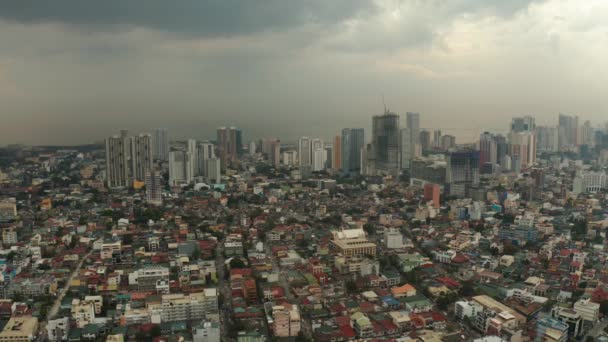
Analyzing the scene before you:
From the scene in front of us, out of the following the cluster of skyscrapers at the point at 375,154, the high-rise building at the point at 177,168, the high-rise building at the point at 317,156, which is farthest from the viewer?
the high-rise building at the point at 317,156

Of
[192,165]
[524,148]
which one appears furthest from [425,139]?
[192,165]

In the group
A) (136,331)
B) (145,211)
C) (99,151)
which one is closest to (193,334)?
(136,331)

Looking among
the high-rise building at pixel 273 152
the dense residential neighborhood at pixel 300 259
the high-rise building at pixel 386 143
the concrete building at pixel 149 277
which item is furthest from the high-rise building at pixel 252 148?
the concrete building at pixel 149 277

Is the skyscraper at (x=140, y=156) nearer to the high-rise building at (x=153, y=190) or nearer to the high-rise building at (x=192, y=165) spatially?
the high-rise building at (x=192, y=165)

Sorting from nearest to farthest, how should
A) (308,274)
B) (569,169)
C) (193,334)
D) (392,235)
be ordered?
1. (193,334)
2. (308,274)
3. (392,235)
4. (569,169)

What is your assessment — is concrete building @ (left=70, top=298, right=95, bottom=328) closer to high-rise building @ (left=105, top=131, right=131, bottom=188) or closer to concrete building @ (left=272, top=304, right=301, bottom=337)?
concrete building @ (left=272, top=304, right=301, bottom=337)

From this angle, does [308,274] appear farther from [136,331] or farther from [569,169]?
[569,169]
